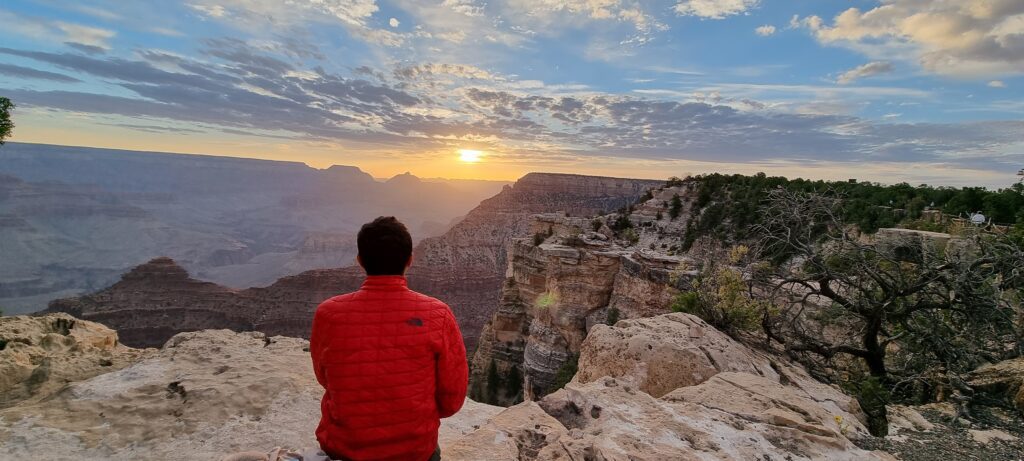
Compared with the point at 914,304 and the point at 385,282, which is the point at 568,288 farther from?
the point at 385,282

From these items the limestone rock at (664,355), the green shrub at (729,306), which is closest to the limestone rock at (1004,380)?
the limestone rock at (664,355)

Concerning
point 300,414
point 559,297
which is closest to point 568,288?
point 559,297

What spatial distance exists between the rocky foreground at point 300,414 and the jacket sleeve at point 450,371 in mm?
828

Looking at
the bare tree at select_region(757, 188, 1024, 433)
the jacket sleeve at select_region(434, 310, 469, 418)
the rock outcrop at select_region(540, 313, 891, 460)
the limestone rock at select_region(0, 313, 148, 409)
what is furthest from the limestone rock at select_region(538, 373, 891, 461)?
the limestone rock at select_region(0, 313, 148, 409)

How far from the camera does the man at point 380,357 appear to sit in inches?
86.5

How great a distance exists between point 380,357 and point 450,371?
415mm

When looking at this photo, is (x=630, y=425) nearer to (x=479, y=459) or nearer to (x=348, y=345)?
(x=479, y=459)

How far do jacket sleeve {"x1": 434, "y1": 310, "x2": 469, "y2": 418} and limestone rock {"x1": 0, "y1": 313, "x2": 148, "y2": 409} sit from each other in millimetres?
4374

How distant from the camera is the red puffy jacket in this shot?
7.20 ft

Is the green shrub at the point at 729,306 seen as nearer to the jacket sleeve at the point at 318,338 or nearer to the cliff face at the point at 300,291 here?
the jacket sleeve at the point at 318,338

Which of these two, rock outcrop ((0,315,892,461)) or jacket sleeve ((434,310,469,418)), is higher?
jacket sleeve ((434,310,469,418))

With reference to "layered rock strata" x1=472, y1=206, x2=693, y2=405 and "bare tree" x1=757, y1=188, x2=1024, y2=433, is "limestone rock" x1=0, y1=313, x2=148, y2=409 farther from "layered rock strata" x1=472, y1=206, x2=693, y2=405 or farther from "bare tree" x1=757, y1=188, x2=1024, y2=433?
"layered rock strata" x1=472, y1=206, x2=693, y2=405

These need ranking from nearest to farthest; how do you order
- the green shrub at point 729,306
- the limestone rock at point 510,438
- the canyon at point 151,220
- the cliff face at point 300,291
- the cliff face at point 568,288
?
the limestone rock at point 510,438 → the green shrub at point 729,306 → the cliff face at point 568,288 → the cliff face at point 300,291 → the canyon at point 151,220

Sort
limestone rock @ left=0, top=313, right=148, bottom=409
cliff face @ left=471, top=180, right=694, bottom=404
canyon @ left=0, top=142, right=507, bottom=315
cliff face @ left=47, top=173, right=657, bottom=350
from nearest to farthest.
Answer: limestone rock @ left=0, top=313, right=148, bottom=409 < cliff face @ left=471, top=180, right=694, bottom=404 < cliff face @ left=47, top=173, right=657, bottom=350 < canyon @ left=0, top=142, right=507, bottom=315
